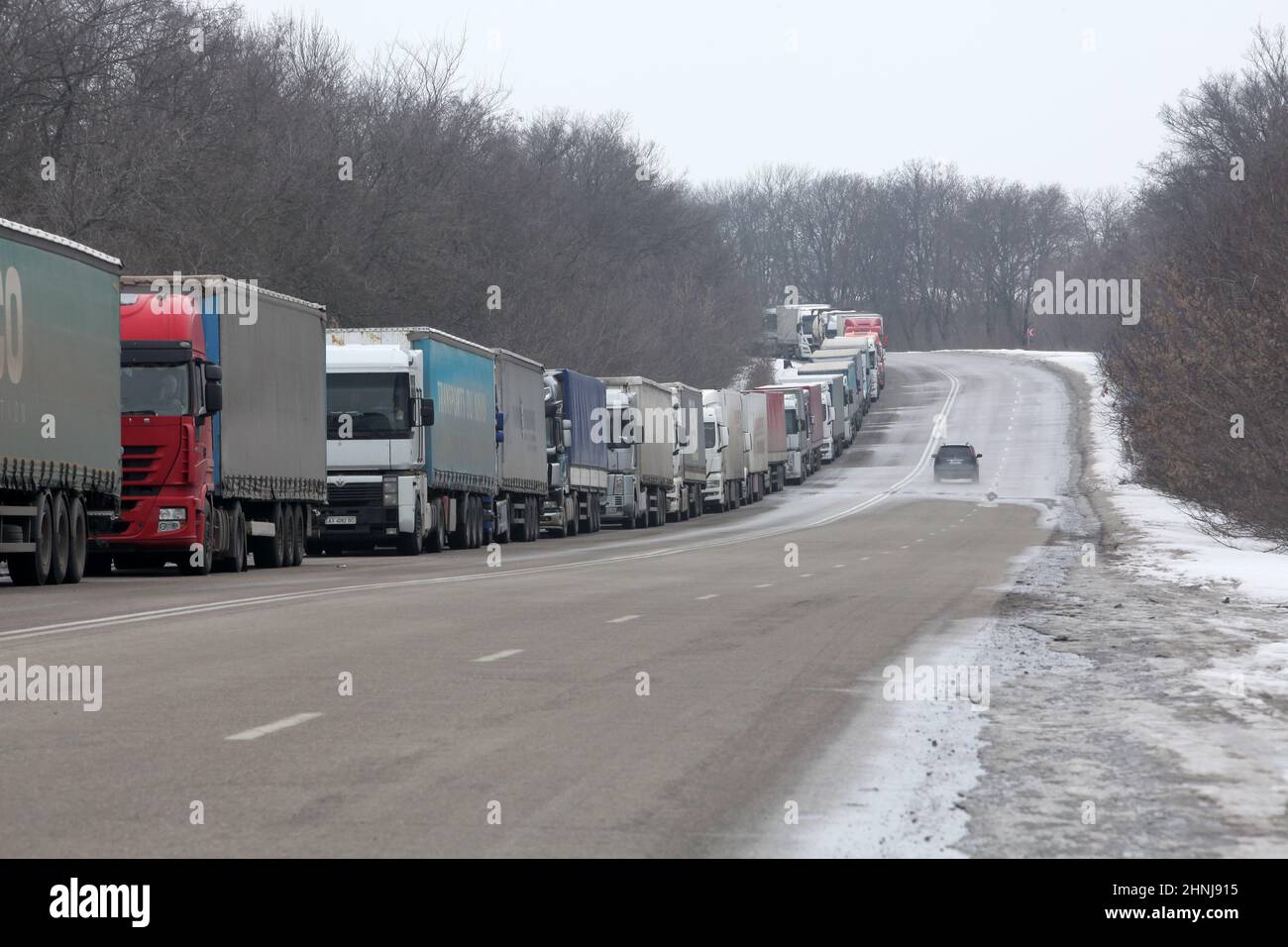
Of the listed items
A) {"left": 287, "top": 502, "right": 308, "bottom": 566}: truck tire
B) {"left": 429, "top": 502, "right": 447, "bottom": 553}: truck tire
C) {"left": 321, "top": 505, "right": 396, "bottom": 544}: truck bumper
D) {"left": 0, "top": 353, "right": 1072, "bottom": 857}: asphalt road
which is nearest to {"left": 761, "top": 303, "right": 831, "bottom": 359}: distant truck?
{"left": 429, "top": 502, "right": 447, "bottom": 553}: truck tire

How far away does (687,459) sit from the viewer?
194 feet

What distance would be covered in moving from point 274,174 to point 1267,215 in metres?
34.3

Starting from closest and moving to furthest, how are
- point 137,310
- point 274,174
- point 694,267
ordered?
1. point 137,310
2. point 274,174
3. point 694,267

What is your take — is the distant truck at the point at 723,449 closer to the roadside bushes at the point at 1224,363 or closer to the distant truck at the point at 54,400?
the roadside bushes at the point at 1224,363

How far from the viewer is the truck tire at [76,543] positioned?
24.4 m

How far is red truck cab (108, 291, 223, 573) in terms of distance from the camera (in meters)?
26.1

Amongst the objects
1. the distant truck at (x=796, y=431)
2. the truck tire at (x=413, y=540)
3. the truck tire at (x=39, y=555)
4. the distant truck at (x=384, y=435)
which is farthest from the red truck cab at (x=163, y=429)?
the distant truck at (x=796, y=431)

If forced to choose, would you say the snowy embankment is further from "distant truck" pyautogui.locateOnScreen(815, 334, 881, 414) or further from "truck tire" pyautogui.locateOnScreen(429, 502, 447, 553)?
"distant truck" pyautogui.locateOnScreen(815, 334, 881, 414)

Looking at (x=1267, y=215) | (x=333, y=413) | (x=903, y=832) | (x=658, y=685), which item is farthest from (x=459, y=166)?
(x=903, y=832)

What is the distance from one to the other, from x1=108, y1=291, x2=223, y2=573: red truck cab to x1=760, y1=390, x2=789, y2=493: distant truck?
48.3 meters

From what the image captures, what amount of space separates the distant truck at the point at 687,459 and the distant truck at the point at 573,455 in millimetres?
5643
